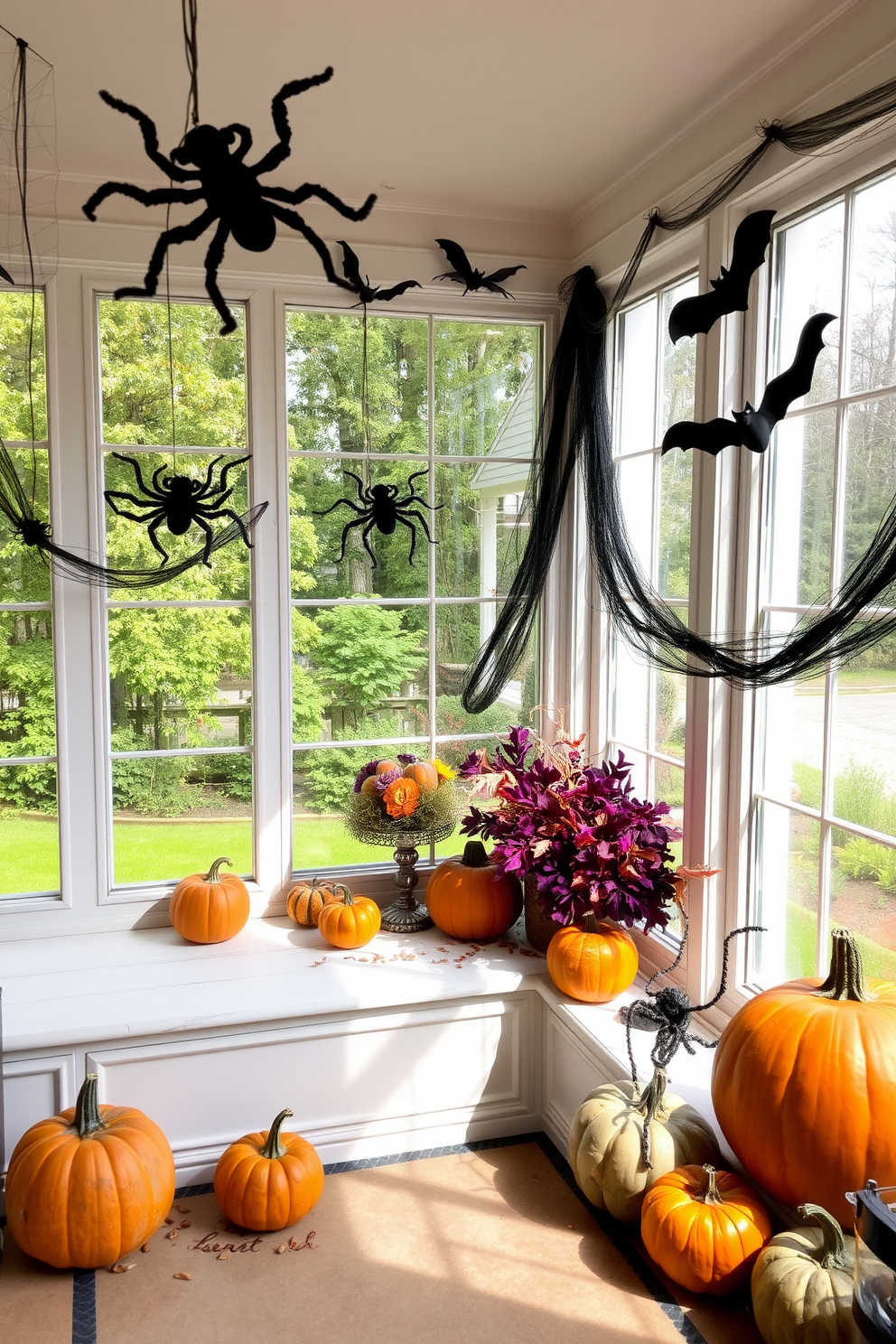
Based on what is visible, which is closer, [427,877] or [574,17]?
[574,17]

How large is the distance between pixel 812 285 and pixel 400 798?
1.72 metres

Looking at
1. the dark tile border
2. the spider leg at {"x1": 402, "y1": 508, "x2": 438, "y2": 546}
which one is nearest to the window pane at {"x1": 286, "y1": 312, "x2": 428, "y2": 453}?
the spider leg at {"x1": 402, "y1": 508, "x2": 438, "y2": 546}

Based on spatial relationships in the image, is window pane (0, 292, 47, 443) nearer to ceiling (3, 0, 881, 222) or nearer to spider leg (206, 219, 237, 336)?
ceiling (3, 0, 881, 222)

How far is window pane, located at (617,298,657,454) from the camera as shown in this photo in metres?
2.77

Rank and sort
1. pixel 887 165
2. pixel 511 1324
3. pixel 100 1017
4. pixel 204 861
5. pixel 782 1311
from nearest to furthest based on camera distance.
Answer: pixel 782 1311, pixel 887 165, pixel 511 1324, pixel 100 1017, pixel 204 861

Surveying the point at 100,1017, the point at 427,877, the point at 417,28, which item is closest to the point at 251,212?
the point at 417,28

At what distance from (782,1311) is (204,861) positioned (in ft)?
6.61

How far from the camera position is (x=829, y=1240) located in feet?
5.49

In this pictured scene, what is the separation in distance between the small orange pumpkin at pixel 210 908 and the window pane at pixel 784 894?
1468mm

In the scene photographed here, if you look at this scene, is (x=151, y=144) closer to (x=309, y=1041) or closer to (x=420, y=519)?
(x=420, y=519)

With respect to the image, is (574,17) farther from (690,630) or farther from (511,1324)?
(511,1324)

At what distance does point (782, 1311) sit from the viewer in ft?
5.44

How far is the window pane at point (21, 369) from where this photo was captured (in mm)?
2709

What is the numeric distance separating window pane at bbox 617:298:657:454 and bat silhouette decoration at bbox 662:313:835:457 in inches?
22.9
